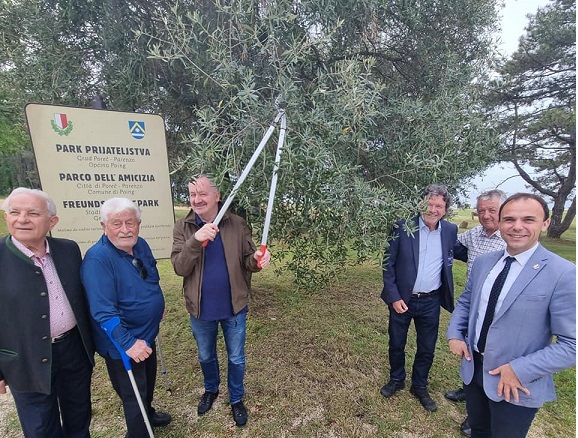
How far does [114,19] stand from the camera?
360cm

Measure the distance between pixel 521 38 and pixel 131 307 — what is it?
61.5 feet

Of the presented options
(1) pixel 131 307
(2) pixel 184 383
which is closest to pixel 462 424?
(2) pixel 184 383

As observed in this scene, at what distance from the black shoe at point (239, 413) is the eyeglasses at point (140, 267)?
1812mm

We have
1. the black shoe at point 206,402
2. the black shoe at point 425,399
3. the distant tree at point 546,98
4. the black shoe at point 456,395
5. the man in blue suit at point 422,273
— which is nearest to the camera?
the man in blue suit at point 422,273

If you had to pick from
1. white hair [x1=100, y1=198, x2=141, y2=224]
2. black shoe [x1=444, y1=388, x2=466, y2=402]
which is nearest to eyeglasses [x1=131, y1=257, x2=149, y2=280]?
white hair [x1=100, y1=198, x2=141, y2=224]

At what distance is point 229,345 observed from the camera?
3318mm

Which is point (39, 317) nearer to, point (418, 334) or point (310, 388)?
point (310, 388)

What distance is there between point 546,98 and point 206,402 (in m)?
18.7

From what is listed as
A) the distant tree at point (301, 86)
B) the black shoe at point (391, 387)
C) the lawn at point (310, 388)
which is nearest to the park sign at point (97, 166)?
the distant tree at point (301, 86)

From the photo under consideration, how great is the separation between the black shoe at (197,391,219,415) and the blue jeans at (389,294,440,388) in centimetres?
218

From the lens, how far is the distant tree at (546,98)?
12539 millimetres

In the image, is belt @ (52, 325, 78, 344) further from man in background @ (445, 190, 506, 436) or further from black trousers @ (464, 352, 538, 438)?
man in background @ (445, 190, 506, 436)

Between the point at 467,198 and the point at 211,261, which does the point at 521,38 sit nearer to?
the point at 467,198

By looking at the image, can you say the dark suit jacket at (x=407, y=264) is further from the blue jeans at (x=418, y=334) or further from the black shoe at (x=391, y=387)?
the black shoe at (x=391, y=387)
